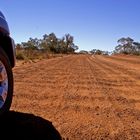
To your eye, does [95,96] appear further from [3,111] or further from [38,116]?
[3,111]

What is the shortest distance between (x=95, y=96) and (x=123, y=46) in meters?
189

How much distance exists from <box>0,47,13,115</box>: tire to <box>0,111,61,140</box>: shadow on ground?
0.20 m

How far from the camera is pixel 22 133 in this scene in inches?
186

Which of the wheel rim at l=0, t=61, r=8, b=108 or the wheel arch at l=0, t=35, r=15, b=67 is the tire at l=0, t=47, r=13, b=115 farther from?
the wheel arch at l=0, t=35, r=15, b=67

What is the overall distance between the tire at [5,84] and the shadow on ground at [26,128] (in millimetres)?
197

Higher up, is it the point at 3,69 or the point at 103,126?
the point at 3,69

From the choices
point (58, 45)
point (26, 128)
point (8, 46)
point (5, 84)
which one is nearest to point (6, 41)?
point (8, 46)

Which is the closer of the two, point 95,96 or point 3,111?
point 3,111

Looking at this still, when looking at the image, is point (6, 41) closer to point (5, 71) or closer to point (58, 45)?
point (5, 71)

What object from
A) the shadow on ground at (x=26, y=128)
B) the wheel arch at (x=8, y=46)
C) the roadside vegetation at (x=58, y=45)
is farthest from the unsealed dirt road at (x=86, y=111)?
the roadside vegetation at (x=58, y=45)

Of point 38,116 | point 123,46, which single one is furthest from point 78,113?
point 123,46

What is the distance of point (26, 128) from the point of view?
500 cm

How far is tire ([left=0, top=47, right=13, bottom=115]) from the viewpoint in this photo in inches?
186

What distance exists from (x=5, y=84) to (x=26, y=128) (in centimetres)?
67
